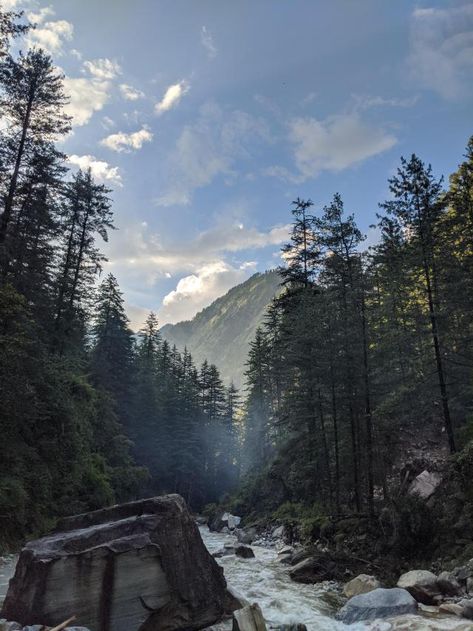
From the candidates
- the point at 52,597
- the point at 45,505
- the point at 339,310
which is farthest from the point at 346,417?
the point at 52,597

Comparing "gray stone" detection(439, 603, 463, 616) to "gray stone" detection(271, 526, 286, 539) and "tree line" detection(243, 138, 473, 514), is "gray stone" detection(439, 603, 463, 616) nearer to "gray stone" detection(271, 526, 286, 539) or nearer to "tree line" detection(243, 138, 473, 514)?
"tree line" detection(243, 138, 473, 514)

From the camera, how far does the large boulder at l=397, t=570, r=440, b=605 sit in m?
10.5

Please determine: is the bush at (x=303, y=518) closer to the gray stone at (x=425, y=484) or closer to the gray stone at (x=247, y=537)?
the gray stone at (x=247, y=537)

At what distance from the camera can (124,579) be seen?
8.02m

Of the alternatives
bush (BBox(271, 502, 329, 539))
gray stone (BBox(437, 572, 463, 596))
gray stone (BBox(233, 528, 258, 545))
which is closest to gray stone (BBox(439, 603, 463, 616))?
gray stone (BBox(437, 572, 463, 596))

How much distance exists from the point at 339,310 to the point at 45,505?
1624 cm

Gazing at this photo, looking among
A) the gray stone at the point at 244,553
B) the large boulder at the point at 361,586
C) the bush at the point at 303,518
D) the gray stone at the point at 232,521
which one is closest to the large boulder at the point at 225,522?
the gray stone at the point at 232,521

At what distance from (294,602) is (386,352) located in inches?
549

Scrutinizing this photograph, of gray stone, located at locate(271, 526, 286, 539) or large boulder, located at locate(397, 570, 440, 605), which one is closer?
large boulder, located at locate(397, 570, 440, 605)

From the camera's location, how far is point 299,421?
2745cm

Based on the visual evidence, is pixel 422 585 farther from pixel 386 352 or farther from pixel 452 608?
pixel 386 352

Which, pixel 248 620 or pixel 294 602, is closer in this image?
pixel 248 620

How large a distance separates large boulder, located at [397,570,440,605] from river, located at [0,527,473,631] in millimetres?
1580

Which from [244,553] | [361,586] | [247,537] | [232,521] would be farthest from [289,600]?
[232,521]
